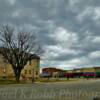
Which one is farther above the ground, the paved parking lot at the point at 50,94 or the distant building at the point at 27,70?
the distant building at the point at 27,70

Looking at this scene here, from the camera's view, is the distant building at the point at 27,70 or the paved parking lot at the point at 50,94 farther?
the distant building at the point at 27,70

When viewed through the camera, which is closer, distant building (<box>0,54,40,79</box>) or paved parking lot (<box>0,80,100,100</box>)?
paved parking lot (<box>0,80,100,100</box>)

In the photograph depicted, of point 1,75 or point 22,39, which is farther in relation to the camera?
point 1,75

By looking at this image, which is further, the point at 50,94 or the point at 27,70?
the point at 27,70

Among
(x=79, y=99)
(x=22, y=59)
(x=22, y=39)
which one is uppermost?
(x=22, y=39)

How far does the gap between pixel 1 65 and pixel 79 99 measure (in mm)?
83432

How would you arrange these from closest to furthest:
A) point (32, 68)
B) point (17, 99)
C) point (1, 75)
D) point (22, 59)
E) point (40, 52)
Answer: point (17, 99), point (22, 59), point (40, 52), point (1, 75), point (32, 68)

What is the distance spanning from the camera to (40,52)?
69.1 meters

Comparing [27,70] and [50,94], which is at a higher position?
[27,70]

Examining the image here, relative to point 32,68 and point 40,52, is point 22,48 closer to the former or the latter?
point 40,52

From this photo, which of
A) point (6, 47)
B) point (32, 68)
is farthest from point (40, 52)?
point (32, 68)

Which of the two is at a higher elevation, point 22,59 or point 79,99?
point 22,59

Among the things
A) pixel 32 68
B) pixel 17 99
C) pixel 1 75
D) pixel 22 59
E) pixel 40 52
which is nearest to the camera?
pixel 17 99

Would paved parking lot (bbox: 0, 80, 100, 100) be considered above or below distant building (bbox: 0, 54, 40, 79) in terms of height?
below
